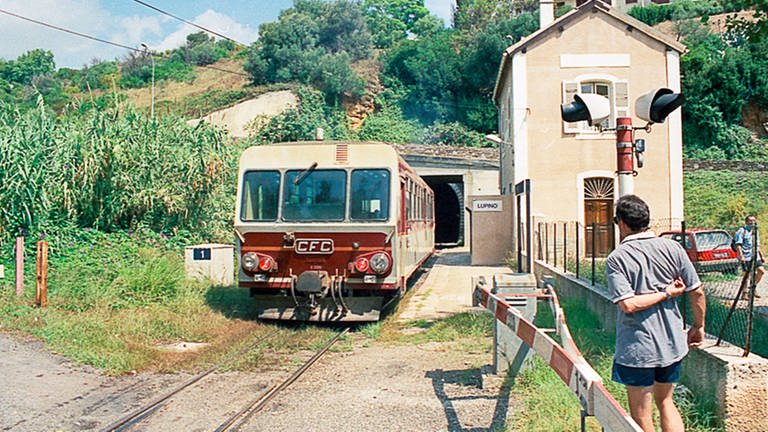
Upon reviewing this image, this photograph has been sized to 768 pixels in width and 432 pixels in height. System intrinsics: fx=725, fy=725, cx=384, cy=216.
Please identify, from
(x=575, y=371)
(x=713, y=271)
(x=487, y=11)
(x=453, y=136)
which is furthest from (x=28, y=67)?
(x=575, y=371)

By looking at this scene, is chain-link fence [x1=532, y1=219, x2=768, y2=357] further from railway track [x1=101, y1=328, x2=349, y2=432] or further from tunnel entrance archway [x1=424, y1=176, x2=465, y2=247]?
tunnel entrance archway [x1=424, y1=176, x2=465, y2=247]

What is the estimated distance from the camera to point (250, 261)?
11.2 meters

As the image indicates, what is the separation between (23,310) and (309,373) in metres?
5.18

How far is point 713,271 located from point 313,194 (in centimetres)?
610

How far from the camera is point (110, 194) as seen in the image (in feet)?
50.1

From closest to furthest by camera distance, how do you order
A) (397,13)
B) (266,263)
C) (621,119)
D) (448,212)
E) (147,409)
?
(147,409) < (621,119) < (266,263) < (448,212) < (397,13)

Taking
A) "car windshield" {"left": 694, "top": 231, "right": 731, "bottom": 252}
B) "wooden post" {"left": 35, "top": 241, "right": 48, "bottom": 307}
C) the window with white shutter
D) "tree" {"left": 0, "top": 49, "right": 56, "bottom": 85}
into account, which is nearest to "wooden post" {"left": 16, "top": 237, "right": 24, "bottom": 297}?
"wooden post" {"left": 35, "top": 241, "right": 48, "bottom": 307}

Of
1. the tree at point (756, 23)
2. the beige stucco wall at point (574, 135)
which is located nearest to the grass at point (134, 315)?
the tree at point (756, 23)

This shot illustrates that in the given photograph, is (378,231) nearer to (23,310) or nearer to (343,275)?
(343,275)

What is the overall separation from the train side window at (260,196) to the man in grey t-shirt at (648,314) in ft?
25.3

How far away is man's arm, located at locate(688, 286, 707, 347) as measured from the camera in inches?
176

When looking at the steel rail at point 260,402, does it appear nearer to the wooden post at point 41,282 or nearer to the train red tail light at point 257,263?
the train red tail light at point 257,263

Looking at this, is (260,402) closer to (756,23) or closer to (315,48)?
(756,23)

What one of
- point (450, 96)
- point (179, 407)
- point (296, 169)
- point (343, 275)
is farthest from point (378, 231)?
point (450, 96)
